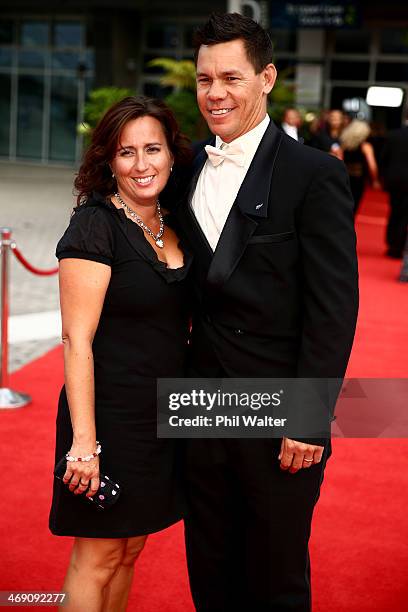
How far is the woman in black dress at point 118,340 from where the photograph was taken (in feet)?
8.39

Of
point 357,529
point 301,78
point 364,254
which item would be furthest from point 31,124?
point 357,529

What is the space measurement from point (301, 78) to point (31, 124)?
8992mm

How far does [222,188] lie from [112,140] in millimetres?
356

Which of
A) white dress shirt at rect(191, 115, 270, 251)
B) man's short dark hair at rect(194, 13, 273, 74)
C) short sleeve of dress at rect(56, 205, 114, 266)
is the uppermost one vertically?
man's short dark hair at rect(194, 13, 273, 74)

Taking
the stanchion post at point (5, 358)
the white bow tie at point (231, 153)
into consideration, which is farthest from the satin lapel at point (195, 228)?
the stanchion post at point (5, 358)

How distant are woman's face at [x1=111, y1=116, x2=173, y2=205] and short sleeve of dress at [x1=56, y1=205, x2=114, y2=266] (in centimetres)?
15

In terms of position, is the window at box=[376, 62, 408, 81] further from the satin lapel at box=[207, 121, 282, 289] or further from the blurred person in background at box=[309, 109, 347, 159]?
the satin lapel at box=[207, 121, 282, 289]

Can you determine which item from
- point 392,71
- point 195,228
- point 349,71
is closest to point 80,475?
point 195,228

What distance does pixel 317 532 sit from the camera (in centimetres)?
421

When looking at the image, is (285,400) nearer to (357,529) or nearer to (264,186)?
(264,186)

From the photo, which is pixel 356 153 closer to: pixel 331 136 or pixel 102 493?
pixel 331 136

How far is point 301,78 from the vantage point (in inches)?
1006

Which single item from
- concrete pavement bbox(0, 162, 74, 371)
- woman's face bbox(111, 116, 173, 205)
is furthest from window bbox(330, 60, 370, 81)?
woman's face bbox(111, 116, 173, 205)

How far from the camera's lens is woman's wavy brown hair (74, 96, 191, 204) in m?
2.65
